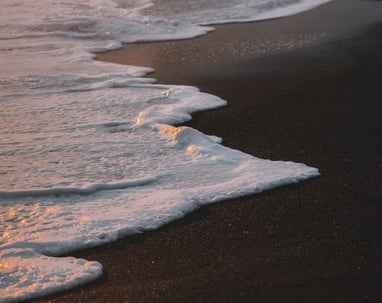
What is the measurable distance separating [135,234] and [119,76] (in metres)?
4.15

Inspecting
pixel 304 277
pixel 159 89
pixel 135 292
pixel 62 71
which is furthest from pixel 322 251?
pixel 62 71

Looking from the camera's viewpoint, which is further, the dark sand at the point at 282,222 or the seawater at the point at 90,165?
the seawater at the point at 90,165

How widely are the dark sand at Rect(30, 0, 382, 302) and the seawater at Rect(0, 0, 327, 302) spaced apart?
159mm

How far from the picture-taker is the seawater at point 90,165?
3.59 m

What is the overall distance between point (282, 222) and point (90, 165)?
5.41 feet

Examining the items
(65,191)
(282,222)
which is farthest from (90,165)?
(282,222)

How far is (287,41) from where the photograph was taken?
945 centimetres

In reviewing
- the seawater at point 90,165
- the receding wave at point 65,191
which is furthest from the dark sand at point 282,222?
the receding wave at point 65,191

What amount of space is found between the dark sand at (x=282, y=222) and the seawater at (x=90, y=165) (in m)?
0.16

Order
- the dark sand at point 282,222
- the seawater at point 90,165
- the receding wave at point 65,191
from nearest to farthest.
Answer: the dark sand at point 282,222 → the seawater at point 90,165 → the receding wave at point 65,191

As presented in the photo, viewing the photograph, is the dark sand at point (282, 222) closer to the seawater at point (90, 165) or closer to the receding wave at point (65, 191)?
the seawater at point (90, 165)

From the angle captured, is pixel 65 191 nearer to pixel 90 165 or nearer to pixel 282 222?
pixel 90 165

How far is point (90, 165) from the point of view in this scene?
4.74m

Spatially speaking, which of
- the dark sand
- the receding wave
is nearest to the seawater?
the receding wave
